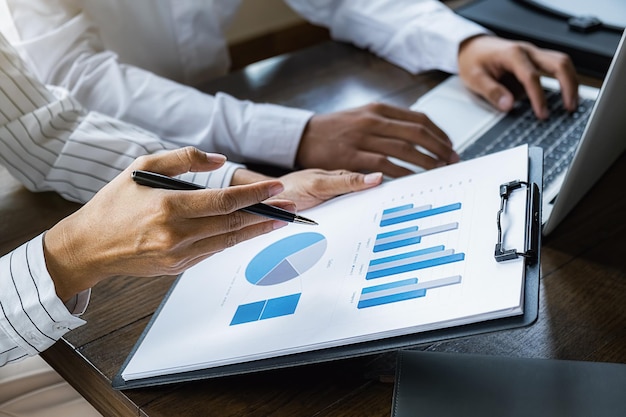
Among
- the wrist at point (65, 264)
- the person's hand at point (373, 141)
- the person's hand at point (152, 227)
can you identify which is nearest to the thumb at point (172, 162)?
the person's hand at point (152, 227)

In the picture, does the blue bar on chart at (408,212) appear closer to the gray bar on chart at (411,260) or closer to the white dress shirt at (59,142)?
the gray bar on chart at (411,260)

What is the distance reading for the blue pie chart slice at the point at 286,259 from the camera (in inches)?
31.2

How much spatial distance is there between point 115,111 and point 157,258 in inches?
22.0

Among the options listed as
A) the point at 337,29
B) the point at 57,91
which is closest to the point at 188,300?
the point at 57,91

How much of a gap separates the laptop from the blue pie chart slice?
0.27 m

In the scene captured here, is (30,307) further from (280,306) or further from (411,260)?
(411,260)

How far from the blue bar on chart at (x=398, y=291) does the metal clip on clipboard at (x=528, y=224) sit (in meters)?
0.05

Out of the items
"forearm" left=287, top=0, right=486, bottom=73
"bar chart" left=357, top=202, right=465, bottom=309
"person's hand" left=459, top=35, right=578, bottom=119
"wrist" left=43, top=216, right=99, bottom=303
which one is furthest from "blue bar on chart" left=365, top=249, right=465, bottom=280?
"forearm" left=287, top=0, right=486, bottom=73

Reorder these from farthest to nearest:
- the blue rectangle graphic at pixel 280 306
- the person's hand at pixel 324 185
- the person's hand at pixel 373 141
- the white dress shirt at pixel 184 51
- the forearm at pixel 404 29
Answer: the forearm at pixel 404 29, the white dress shirt at pixel 184 51, the person's hand at pixel 373 141, the person's hand at pixel 324 185, the blue rectangle graphic at pixel 280 306

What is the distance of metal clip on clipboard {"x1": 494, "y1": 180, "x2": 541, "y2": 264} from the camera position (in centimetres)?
66

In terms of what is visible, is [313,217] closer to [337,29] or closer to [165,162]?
[165,162]

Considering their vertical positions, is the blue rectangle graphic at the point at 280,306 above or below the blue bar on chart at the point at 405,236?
below

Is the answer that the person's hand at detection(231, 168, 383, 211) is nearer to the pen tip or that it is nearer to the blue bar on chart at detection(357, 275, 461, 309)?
the pen tip

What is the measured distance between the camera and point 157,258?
2.40 feet
